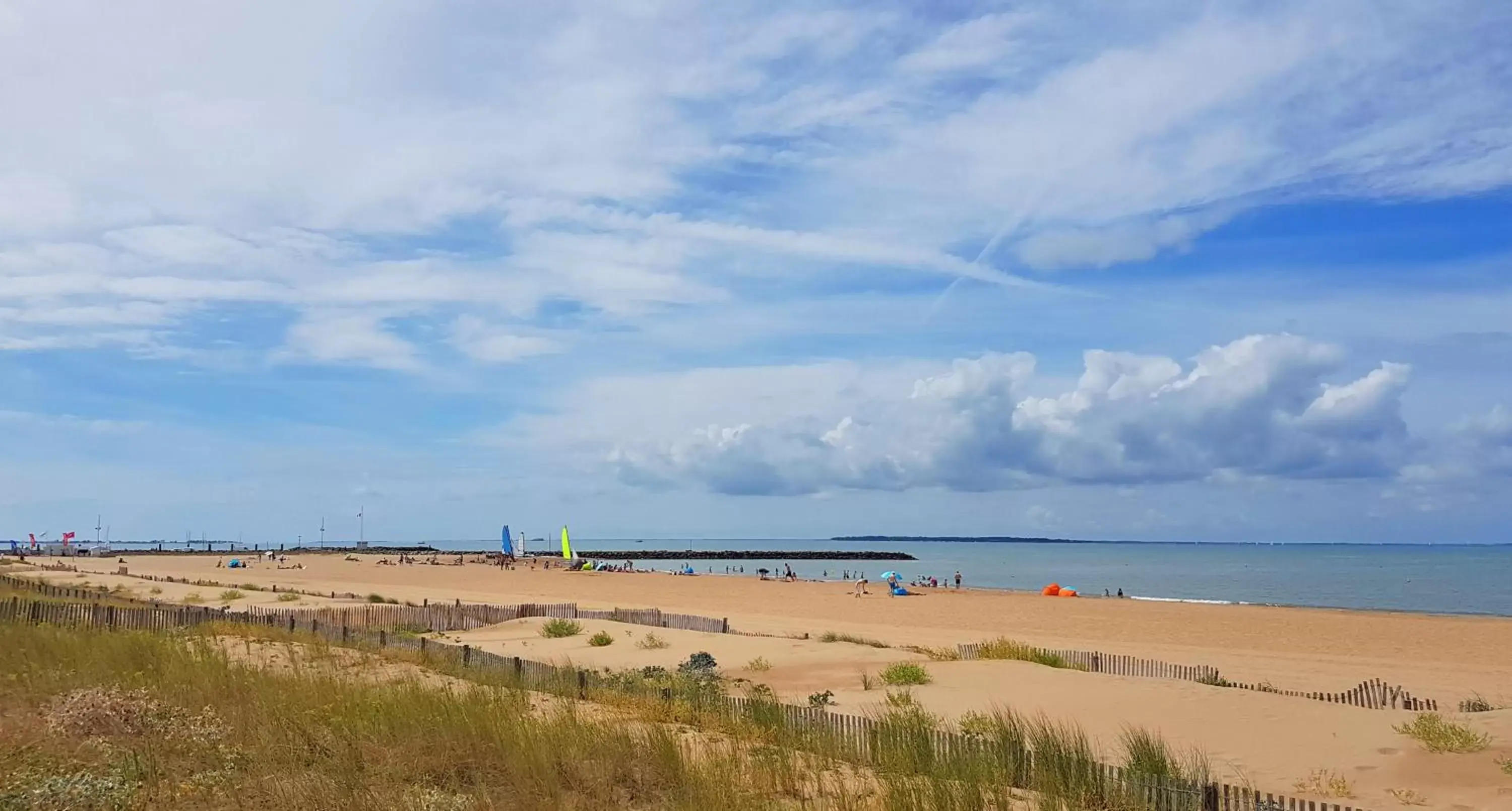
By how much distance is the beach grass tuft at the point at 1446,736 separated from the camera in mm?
12227

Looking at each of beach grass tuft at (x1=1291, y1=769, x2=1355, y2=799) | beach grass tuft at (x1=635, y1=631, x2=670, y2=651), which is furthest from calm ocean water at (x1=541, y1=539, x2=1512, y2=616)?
beach grass tuft at (x1=1291, y1=769, x2=1355, y2=799)

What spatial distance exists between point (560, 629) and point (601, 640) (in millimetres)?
2251

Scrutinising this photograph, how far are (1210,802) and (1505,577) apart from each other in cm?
10047

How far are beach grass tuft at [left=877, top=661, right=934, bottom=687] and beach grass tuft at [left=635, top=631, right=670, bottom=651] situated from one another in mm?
6375

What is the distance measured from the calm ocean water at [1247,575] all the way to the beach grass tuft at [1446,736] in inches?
1759

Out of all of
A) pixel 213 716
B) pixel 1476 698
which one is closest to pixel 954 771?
pixel 213 716

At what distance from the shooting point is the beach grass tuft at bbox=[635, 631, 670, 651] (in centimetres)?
2361

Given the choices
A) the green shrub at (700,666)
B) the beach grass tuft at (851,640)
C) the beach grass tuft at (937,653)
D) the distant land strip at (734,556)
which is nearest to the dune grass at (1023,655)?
the beach grass tuft at (937,653)

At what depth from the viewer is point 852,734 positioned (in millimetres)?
10109

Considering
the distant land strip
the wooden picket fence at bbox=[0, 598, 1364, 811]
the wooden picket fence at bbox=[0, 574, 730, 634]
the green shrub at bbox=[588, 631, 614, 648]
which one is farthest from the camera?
the distant land strip

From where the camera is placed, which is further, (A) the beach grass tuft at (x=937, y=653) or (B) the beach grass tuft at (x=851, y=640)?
(B) the beach grass tuft at (x=851, y=640)

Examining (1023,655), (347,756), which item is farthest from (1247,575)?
(347,756)

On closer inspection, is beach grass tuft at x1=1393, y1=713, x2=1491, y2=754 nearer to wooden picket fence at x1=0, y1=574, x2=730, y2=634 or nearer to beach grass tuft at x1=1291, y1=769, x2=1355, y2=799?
beach grass tuft at x1=1291, y1=769, x2=1355, y2=799

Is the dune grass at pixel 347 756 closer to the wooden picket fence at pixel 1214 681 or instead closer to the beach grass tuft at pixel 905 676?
the beach grass tuft at pixel 905 676
